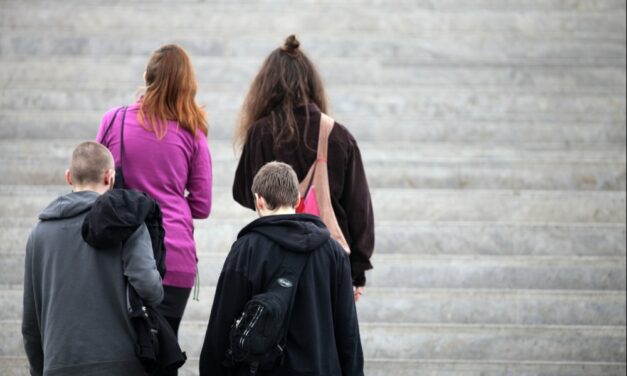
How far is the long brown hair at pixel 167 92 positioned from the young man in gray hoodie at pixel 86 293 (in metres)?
0.51

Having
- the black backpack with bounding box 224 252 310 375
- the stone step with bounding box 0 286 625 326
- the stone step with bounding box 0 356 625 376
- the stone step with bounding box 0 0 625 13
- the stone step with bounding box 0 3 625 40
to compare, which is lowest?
the stone step with bounding box 0 356 625 376

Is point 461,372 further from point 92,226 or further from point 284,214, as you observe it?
point 92,226

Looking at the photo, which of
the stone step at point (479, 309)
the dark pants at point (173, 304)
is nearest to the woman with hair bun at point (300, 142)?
the dark pants at point (173, 304)

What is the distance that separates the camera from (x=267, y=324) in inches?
152

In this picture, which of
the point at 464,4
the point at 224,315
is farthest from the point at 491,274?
the point at 464,4

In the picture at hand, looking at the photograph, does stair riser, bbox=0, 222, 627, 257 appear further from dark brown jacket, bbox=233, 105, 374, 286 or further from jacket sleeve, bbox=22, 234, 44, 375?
jacket sleeve, bbox=22, 234, 44, 375

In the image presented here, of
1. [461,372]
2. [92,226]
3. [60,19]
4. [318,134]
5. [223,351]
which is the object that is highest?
[60,19]

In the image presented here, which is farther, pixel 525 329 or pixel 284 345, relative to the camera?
pixel 525 329

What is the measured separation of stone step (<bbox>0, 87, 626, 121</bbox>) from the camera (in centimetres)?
818

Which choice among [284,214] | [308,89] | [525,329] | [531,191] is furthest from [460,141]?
[284,214]

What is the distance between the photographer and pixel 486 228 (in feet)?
22.3

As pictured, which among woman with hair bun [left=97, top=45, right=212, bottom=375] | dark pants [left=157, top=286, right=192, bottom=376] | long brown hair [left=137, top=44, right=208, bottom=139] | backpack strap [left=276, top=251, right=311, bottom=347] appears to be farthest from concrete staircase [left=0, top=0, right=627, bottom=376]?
backpack strap [left=276, top=251, right=311, bottom=347]

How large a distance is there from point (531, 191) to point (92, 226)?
3.97 metres

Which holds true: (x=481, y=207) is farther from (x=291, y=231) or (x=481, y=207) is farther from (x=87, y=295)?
(x=87, y=295)
